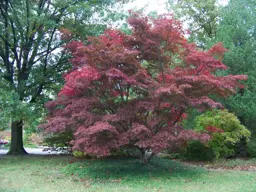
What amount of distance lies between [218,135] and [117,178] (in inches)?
233

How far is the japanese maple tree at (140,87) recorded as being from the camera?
26.1 ft

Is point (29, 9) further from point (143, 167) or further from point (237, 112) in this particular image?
point (237, 112)

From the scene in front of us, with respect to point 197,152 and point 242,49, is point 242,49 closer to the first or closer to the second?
point 242,49

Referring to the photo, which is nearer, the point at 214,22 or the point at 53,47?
the point at 53,47

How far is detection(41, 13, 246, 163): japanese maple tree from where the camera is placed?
7957 mm

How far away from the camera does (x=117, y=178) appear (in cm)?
862

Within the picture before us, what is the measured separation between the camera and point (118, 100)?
9.46 metres

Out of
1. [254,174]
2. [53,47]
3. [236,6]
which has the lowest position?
[254,174]

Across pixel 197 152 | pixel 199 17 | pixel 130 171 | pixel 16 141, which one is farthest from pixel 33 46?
pixel 199 17

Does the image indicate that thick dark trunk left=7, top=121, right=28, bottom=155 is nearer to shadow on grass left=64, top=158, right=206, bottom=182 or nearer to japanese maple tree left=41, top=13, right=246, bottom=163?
shadow on grass left=64, top=158, right=206, bottom=182

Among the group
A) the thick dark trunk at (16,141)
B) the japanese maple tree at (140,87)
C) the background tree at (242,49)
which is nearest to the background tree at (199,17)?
the background tree at (242,49)

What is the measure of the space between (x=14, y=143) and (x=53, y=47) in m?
5.68

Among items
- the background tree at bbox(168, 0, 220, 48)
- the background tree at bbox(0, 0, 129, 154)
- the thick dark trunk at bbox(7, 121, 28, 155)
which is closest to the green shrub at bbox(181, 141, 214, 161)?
the background tree at bbox(0, 0, 129, 154)

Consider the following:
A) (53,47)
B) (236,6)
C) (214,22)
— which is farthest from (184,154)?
(214,22)
